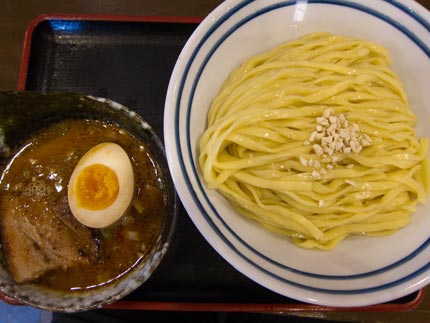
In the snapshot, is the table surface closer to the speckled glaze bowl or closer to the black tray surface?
the black tray surface

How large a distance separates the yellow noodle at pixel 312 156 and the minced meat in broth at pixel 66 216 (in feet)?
1.59

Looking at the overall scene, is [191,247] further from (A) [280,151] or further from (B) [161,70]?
(B) [161,70]

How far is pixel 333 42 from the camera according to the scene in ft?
5.97

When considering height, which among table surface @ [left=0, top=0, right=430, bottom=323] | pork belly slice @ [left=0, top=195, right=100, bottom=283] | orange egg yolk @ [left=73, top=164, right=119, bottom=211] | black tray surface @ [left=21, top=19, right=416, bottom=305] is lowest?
pork belly slice @ [left=0, top=195, right=100, bottom=283]

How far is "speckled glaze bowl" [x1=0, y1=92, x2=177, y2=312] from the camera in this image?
1652 mm

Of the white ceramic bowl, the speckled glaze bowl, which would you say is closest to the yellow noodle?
the white ceramic bowl

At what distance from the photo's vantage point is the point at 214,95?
1.80 m

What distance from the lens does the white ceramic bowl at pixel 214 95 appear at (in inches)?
55.9

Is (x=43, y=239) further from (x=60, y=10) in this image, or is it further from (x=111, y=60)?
(x=60, y=10)

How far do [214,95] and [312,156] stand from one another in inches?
21.7

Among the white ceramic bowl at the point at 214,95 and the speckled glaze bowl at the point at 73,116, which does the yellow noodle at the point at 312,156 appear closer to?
the white ceramic bowl at the point at 214,95

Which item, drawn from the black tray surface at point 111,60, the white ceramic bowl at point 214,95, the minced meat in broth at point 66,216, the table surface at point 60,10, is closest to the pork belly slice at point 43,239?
the minced meat in broth at point 66,216

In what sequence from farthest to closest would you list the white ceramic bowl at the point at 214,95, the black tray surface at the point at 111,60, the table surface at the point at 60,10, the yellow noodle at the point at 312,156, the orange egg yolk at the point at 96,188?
the table surface at the point at 60,10, the black tray surface at the point at 111,60, the orange egg yolk at the point at 96,188, the yellow noodle at the point at 312,156, the white ceramic bowl at the point at 214,95

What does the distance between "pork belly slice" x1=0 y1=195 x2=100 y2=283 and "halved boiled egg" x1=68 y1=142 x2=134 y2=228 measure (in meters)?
0.10
